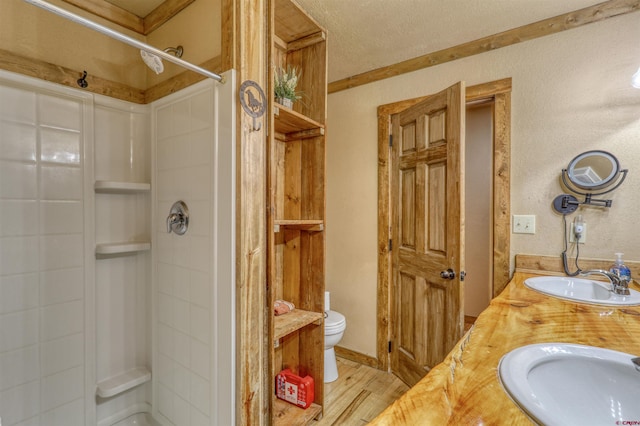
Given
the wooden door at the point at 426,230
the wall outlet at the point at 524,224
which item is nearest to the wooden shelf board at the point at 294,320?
the wooden door at the point at 426,230

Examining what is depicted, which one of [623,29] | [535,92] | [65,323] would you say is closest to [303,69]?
[535,92]

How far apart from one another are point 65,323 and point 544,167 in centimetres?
281

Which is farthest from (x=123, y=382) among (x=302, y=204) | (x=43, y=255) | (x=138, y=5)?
(x=138, y=5)

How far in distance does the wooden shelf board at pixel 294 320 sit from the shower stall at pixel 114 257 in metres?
0.30

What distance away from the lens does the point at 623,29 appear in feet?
5.33

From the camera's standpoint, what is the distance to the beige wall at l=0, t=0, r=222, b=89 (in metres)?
1.36

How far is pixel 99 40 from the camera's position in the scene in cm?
163

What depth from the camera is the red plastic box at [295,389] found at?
1765 millimetres

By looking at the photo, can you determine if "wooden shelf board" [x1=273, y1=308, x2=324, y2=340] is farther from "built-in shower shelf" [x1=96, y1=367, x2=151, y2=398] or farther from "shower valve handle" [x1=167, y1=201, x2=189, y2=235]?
"built-in shower shelf" [x1=96, y1=367, x2=151, y2=398]

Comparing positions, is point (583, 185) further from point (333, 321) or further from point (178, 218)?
point (178, 218)

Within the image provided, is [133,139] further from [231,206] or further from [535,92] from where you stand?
[535,92]

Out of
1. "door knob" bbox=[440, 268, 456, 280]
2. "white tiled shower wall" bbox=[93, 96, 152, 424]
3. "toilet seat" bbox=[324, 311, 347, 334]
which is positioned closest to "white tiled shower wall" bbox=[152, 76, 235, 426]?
"white tiled shower wall" bbox=[93, 96, 152, 424]

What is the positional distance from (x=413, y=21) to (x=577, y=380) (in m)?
1.95

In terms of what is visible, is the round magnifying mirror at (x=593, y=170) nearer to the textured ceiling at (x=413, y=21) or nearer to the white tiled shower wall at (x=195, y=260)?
the textured ceiling at (x=413, y=21)
